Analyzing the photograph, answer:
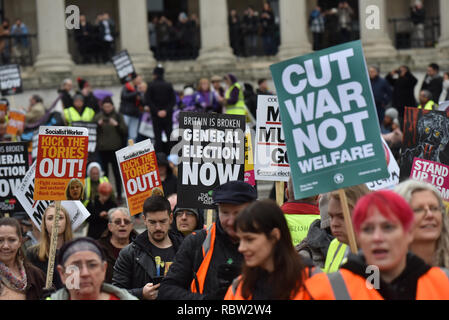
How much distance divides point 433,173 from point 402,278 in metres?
3.63

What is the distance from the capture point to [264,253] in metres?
4.87

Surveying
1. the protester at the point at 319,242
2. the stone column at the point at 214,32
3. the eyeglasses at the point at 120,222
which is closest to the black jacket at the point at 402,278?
the protester at the point at 319,242

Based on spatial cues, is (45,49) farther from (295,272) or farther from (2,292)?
(295,272)

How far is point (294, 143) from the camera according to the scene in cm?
583

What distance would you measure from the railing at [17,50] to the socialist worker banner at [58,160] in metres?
20.8

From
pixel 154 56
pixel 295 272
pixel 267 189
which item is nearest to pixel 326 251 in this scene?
pixel 295 272

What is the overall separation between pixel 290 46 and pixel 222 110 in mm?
9983

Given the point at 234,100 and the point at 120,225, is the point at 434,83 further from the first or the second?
the point at 120,225

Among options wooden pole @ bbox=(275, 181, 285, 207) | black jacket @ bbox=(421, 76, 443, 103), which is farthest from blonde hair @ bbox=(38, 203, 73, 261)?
black jacket @ bbox=(421, 76, 443, 103)

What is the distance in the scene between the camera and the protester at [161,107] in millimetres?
17797

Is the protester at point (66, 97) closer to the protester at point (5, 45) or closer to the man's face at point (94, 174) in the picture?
the man's face at point (94, 174)

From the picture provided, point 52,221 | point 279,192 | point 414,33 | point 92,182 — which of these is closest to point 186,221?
point 279,192

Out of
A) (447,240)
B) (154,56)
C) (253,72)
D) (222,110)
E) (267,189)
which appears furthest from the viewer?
(154,56)

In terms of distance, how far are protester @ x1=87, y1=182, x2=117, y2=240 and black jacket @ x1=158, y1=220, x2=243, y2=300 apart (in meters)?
5.41
